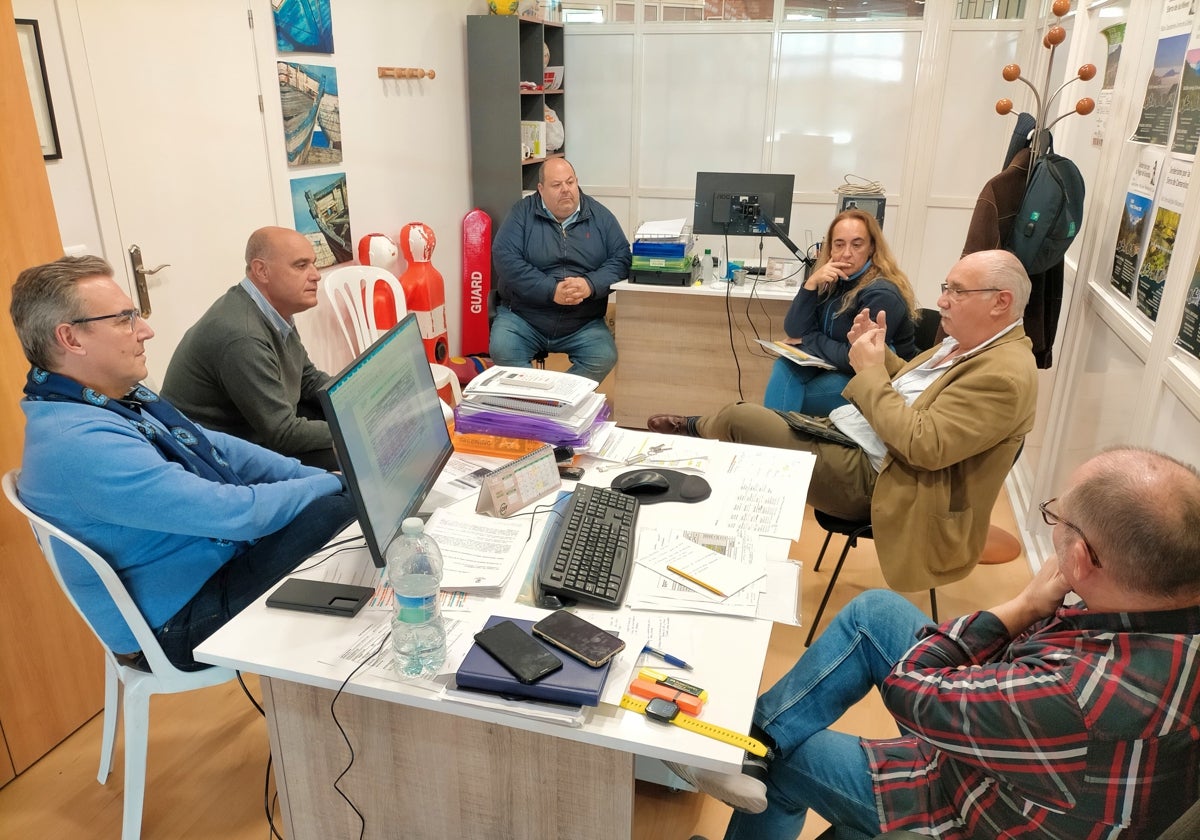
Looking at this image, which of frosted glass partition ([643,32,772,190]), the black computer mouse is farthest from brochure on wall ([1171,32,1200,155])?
frosted glass partition ([643,32,772,190])

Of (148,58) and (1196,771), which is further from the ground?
(148,58)

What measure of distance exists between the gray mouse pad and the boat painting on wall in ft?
7.04

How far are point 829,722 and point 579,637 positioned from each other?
519 millimetres

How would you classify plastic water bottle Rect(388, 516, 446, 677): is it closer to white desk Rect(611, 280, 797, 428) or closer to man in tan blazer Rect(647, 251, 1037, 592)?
man in tan blazer Rect(647, 251, 1037, 592)

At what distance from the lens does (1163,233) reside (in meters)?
2.07

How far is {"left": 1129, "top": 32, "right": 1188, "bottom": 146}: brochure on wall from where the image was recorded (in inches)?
81.8

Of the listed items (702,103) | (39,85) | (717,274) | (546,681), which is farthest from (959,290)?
(702,103)

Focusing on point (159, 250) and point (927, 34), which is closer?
point (159, 250)

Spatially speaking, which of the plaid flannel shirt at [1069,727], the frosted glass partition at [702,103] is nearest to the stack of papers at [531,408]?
the plaid flannel shirt at [1069,727]

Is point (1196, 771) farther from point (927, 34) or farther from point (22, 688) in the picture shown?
point (927, 34)

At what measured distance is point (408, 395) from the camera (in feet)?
5.30

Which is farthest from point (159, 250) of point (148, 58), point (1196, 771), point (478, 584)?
point (1196, 771)

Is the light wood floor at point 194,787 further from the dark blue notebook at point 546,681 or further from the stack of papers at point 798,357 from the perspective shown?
the stack of papers at point 798,357

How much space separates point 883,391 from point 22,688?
232 cm
